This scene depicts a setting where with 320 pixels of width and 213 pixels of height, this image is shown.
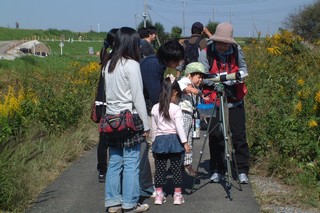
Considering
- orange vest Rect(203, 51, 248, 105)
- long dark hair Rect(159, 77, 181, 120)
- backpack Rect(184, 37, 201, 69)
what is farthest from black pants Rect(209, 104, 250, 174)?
backpack Rect(184, 37, 201, 69)

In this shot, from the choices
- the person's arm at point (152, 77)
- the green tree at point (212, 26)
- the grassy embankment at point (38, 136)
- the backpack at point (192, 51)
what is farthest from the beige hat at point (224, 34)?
the green tree at point (212, 26)

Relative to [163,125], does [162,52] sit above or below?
above

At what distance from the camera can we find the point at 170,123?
19.2ft

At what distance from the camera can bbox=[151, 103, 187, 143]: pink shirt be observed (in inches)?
228

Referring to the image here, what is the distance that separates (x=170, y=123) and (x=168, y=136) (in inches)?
5.6

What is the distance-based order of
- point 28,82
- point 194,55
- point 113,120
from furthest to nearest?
1. point 28,82
2. point 194,55
3. point 113,120

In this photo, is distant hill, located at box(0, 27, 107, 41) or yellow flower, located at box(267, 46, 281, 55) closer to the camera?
yellow flower, located at box(267, 46, 281, 55)

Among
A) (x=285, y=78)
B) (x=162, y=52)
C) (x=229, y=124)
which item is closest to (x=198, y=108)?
(x=229, y=124)

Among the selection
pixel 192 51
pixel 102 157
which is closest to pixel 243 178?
pixel 102 157

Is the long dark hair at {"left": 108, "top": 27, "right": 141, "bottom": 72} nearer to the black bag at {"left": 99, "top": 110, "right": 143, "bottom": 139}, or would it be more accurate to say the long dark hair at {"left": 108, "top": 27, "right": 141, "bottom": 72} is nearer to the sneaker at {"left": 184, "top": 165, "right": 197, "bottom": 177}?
the black bag at {"left": 99, "top": 110, "right": 143, "bottom": 139}

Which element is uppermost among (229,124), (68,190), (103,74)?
(103,74)

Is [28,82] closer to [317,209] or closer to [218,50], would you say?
[218,50]

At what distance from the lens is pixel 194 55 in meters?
10.2

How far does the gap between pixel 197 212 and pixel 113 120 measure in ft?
4.34
